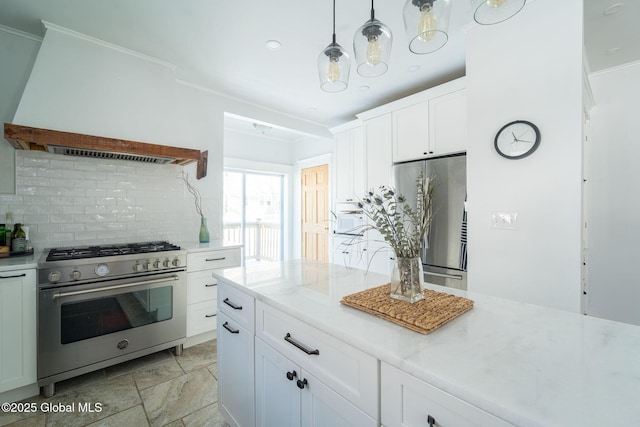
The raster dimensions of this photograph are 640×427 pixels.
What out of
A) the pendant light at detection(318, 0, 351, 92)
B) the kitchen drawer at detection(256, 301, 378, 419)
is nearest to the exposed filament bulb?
the pendant light at detection(318, 0, 351, 92)

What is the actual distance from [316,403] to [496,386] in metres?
0.64

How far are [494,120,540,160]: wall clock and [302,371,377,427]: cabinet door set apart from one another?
202 centimetres

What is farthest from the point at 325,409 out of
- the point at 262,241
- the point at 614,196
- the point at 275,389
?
the point at 262,241

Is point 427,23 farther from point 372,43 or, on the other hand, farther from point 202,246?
point 202,246

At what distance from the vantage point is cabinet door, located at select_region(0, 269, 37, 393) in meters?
1.78

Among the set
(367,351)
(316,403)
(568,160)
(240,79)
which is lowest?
(316,403)

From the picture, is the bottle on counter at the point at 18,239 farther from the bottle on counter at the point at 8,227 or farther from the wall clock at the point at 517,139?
the wall clock at the point at 517,139

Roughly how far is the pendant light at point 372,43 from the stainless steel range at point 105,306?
7.15 feet

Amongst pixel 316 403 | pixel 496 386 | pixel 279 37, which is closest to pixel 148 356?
pixel 316 403

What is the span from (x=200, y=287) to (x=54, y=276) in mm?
1050

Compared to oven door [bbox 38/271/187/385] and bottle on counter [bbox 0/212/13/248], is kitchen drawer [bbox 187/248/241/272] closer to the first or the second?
oven door [bbox 38/271/187/385]

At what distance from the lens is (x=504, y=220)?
206 centimetres

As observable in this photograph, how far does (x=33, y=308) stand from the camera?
1.87 metres

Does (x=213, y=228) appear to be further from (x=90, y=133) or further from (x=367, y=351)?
(x=367, y=351)
